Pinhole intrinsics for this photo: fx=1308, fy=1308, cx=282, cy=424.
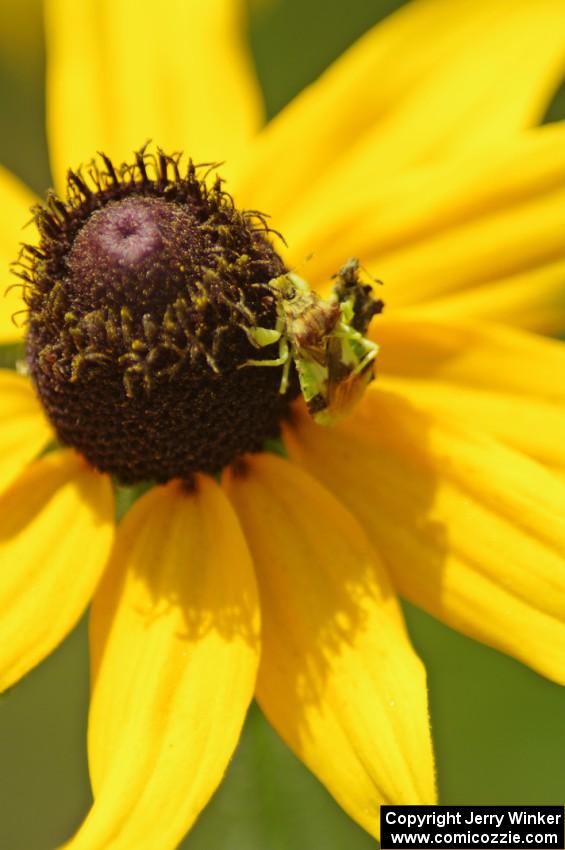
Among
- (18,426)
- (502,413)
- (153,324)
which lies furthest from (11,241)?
(502,413)

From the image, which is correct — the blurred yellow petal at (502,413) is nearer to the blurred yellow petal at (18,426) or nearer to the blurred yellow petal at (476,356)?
the blurred yellow petal at (476,356)

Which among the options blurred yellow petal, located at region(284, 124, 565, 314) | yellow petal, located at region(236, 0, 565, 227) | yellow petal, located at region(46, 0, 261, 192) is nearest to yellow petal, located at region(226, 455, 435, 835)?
blurred yellow petal, located at region(284, 124, 565, 314)

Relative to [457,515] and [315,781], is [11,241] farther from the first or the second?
[315,781]

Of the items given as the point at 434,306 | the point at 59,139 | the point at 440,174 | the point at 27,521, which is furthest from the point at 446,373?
the point at 59,139

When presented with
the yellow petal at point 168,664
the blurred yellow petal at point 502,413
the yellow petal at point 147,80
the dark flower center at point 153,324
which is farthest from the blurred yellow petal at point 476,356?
the yellow petal at point 147,80

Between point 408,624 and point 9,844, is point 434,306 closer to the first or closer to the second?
point 408,624

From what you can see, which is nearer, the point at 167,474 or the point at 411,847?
the point at 411,847

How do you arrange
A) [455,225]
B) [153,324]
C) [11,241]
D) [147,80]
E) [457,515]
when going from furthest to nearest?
Answer: [147,80], [11,241], [455,225], [457,515], [153,324]
